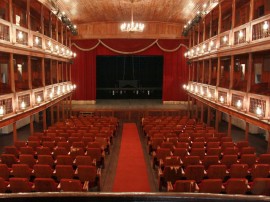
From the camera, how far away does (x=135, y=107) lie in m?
23.2

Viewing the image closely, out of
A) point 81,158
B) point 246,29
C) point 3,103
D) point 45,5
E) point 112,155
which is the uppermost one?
point 45,5

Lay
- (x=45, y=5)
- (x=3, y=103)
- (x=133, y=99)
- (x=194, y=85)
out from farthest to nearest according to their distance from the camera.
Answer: (x=133, y=99) < (x=194, y=85) < (x=45, y=5) < (x=3, y=103)

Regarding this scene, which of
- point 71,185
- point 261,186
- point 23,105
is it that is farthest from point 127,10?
point 261,186

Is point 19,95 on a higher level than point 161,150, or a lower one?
higher

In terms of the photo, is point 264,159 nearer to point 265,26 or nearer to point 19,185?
point 265,26

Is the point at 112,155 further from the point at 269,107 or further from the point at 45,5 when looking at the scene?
the point at 45,5

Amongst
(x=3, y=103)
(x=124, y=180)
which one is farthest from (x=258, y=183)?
(x=3, y=103)

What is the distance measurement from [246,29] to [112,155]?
7628mm

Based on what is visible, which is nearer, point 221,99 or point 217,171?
point 217,171

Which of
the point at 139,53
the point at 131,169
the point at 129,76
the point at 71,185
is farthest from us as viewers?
the point at 129,76

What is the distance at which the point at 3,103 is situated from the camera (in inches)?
411

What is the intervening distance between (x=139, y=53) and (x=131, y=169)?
49.7 ft

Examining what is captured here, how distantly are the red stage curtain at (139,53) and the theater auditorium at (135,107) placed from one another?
0.08 meters

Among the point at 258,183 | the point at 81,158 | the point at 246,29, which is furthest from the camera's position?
the point at 246,29
